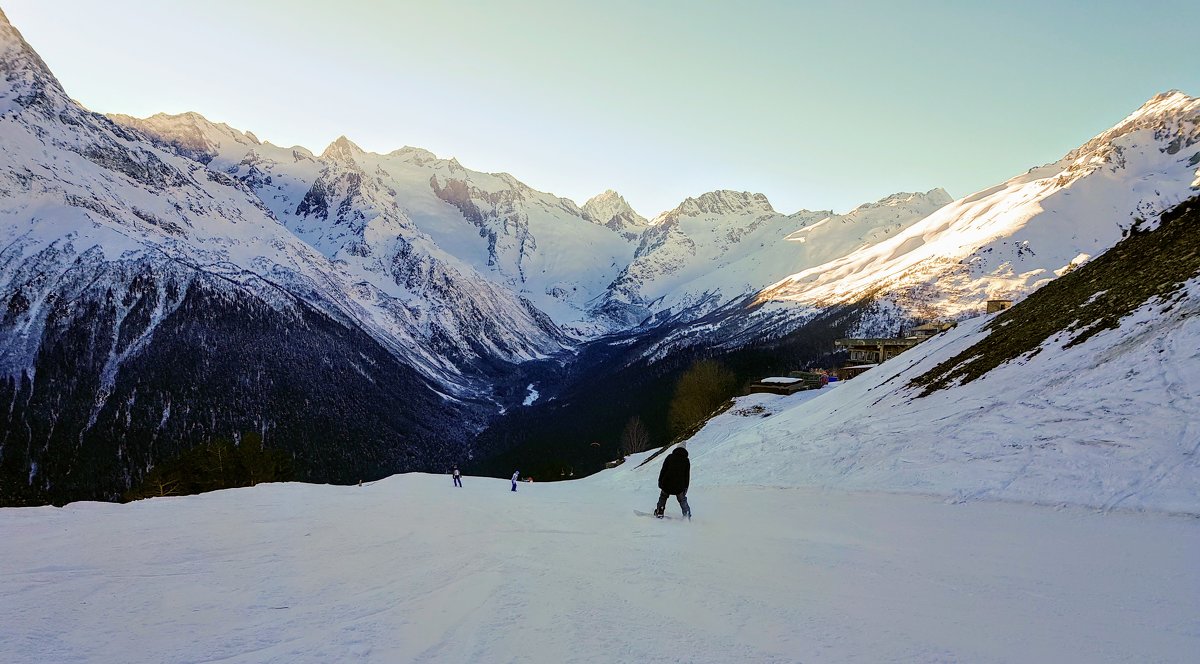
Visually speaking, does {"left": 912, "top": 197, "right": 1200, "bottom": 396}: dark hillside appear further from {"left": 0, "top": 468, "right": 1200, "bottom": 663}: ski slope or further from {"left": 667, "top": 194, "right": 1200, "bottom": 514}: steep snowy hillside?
{"left": 0, "top": 468, "right": 1200, "bottom": 663}: ski slope

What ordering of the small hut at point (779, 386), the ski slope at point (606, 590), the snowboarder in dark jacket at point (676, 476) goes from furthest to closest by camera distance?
the small hut at point (779, 386), the snowboarder in dark jacket at point (676, 476), the ski slope at point (606, 590)

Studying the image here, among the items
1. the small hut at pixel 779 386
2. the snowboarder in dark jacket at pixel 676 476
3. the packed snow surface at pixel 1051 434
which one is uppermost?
the snowboarder in dark jacket at pixel 676 476

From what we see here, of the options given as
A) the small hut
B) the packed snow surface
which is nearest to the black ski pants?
the packed snow surface

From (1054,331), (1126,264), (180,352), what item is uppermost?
(180,352)

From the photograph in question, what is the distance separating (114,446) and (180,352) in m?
41.8

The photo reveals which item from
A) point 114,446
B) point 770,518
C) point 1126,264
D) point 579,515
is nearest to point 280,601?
point 579,515

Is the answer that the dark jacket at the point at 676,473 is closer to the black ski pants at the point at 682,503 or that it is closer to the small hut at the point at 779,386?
the black ski pants at the point at 682,503

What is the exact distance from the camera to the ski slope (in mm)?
6090

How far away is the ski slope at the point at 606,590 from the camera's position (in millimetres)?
6090

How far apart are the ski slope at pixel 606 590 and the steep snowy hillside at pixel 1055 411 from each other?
60.5 inches

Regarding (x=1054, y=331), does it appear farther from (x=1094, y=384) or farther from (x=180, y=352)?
(x=180, y=352)

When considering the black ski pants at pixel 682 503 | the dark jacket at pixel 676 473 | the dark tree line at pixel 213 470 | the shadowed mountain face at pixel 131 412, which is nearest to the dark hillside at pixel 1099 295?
the dark jacket at pixel 676 473

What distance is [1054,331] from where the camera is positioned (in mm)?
21719

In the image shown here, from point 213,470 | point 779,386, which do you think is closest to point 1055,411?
point 779,386
